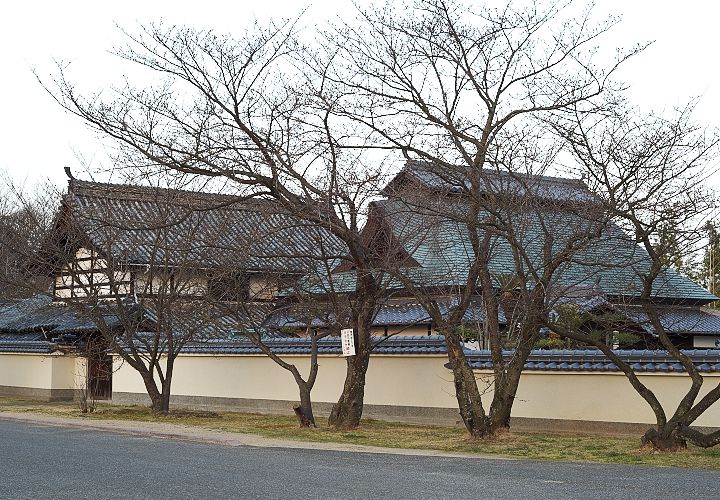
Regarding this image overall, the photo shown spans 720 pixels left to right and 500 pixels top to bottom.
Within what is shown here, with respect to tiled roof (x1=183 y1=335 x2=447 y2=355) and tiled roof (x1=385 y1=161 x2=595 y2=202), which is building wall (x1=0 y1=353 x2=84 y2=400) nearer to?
tiled roof (x1=183 y1=335 x2=447 y2=355)

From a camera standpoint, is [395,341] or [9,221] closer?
[395,341]

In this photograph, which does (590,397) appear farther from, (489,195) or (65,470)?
(65,470)

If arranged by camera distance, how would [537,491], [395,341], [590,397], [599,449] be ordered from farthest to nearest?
[395,341]
[590,397]
[599,449]
[537,491]

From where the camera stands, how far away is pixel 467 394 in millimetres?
17828

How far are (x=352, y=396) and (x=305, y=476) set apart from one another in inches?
331

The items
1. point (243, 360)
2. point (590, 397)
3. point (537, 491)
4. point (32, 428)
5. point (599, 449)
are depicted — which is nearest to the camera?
point (537, 491)

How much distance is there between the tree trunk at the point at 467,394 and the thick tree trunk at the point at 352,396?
2.81 metres

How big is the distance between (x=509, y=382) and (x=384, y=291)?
4283mm

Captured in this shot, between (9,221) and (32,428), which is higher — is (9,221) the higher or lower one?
the higher one

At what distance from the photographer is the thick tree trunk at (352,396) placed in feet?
67.4

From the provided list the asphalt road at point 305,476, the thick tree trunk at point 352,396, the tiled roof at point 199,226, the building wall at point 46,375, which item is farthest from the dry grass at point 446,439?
the building wall at point 46,375

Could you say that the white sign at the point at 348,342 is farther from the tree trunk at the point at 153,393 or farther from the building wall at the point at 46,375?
the building wall at the point at 46,375

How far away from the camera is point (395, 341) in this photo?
24.2 m

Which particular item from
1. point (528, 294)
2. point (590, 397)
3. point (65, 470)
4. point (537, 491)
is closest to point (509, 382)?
point (528, 294)
